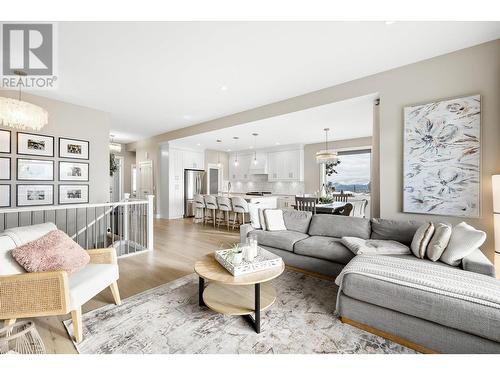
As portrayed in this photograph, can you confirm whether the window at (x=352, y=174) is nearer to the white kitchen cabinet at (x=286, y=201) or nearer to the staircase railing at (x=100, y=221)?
the white kitchen cabinet at (x=286, y=201)

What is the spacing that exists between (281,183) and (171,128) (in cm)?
431

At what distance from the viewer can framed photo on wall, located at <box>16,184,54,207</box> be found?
397 centimetres

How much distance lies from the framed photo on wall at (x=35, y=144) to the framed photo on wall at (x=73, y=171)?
29cm

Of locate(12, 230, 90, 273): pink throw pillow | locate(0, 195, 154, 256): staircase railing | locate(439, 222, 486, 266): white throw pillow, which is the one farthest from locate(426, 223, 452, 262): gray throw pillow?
locate(0, 195, 154, 256): staircase railing

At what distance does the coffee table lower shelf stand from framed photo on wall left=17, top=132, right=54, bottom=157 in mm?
4306

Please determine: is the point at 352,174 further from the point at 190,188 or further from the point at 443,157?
the point at 190,188

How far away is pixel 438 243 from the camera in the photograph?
2215 mm

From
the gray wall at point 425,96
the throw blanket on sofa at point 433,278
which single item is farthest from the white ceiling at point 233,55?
the throw blanket on sofa at point 433,278

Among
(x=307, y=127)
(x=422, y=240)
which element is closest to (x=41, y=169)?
(x=307, y=127)

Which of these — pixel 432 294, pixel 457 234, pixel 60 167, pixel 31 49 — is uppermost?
pixel 31 49
